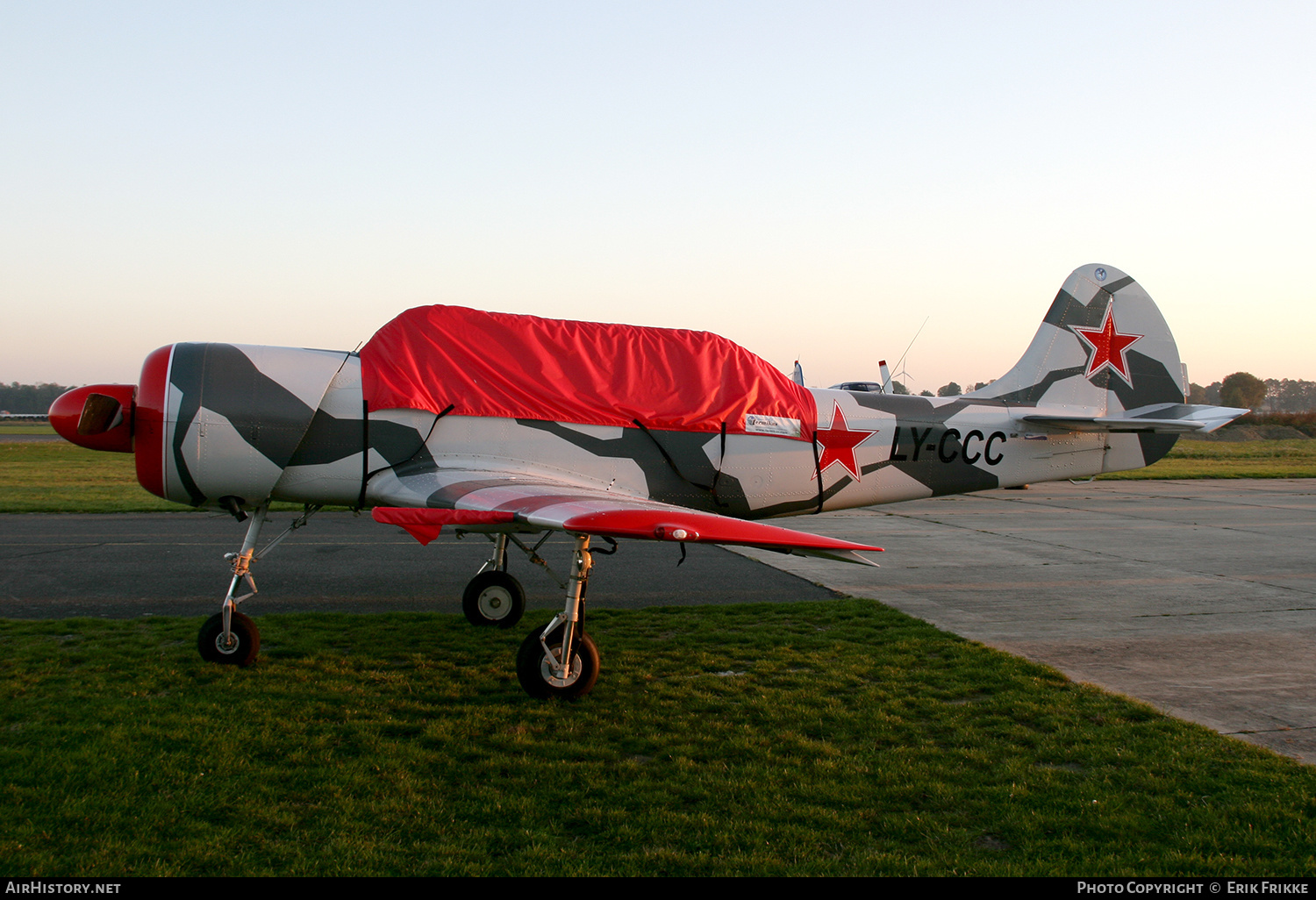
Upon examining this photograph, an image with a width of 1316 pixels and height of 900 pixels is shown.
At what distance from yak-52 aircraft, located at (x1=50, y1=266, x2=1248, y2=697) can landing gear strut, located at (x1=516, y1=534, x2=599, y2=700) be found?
0.05 ft

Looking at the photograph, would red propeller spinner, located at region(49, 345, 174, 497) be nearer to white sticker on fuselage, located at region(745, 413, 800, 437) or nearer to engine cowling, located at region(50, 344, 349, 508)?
engine cowling, located at region(50, 344, 349, 508)

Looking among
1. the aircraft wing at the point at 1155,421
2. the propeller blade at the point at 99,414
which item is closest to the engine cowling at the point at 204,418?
the propeller blade at the point at 99,414

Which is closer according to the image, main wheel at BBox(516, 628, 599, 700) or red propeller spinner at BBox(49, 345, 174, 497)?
main wheel at BBox(516, 628, 599, 700)

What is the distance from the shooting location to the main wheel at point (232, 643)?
6629 millimetres

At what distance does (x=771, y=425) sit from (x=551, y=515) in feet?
10.9

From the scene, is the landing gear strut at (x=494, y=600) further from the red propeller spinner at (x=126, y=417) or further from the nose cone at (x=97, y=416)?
the nose cone at (x=97, y=416)

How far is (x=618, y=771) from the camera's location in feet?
15.8

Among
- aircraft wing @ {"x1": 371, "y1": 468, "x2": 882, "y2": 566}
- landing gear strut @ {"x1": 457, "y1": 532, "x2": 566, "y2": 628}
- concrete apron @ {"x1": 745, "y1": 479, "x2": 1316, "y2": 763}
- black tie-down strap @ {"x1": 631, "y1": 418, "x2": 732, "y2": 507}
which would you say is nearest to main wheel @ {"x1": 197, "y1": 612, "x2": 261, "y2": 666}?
aircraft wing @ {"x1": 371, "y1": 468, "x2": 882, "y2": 566}

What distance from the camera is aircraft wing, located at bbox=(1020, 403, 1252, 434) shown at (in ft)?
29.4

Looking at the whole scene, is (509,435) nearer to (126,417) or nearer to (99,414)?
(126,417)
